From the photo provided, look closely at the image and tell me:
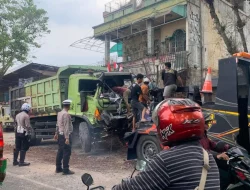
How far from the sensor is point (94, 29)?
24.1 m

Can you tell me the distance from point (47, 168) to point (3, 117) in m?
12.9

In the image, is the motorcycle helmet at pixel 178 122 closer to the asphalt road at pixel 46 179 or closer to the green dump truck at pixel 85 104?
the asphalt road at pixel 46 179

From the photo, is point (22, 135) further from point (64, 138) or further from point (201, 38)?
point (201, 38)

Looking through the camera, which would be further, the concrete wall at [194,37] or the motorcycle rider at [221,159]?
the concrete wall at [194,37]

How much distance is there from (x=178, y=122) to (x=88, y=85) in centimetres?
900

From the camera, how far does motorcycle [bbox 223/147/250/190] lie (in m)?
3.37

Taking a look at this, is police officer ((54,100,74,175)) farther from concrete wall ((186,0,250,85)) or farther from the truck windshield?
concrete wall ((186,0,250,85))

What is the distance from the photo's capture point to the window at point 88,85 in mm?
10578

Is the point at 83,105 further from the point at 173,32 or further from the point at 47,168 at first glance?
the point at 173,32

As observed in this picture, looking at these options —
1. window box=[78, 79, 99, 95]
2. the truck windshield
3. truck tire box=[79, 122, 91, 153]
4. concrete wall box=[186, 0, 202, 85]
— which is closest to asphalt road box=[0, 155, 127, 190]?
truck tire box=[79, 122, 91, 153]

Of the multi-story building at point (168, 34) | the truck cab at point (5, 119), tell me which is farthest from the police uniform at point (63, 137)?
the truck cab at point (5, 119)

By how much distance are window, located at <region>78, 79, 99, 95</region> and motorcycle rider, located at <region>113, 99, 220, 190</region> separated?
8.72 meters

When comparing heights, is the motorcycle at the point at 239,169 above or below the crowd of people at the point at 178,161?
below

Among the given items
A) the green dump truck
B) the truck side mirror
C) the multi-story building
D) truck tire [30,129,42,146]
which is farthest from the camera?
the multi-story building
